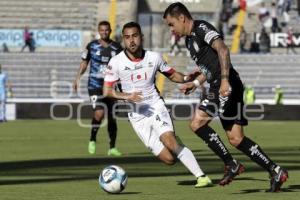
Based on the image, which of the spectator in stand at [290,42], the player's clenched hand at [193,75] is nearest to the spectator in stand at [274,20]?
the spectator in stand at [290,42]

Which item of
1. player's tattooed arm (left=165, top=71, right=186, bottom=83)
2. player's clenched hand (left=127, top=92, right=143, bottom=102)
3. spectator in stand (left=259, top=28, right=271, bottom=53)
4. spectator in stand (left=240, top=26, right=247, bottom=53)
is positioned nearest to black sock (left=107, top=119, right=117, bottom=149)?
player's tattooed arm (left=165, top=71, right=186, bottom=83)

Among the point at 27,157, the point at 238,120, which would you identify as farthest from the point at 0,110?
the point at 238,120

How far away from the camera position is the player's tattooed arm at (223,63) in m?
10.6

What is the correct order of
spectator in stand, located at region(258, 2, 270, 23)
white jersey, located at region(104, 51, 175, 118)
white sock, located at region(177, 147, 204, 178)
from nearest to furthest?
white sock, located at region(177, 147, 204, 178)
white jersey, located at region(104, 51, 175, 118)
spectator in stand, located at region(258, 2, 270, 23)

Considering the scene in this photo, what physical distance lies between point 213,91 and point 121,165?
14.5 feet

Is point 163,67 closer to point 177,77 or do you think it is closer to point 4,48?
point 177,77

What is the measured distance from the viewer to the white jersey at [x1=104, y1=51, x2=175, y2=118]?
1210cm

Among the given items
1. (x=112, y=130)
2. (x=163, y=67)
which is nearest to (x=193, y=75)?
(x=163, y=67)

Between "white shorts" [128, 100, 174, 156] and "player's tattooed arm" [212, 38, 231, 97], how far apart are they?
135 centimetres

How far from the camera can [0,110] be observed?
35.6 meters

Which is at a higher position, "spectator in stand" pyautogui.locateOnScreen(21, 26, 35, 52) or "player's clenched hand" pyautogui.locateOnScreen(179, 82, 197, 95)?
"player's clenched hand" pyautogui.locateOnScreen(179, 82, 197, 95)

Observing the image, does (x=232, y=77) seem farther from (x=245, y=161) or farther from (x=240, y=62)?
(x=240, y=62)

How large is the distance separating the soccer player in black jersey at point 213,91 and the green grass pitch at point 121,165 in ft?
1.42

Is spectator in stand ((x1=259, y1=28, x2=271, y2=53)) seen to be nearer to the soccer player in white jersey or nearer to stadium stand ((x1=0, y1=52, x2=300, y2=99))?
stadium stand ((x1=0, y1=52, x2=300, y2=99))
